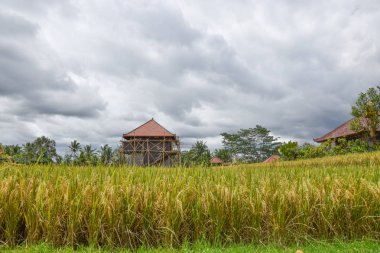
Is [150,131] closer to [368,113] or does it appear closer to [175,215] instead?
[368,113]

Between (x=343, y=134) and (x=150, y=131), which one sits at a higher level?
(x=150, y=131)

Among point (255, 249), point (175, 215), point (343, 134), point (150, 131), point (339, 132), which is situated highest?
point (150, 131)

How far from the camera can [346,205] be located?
5652 mm

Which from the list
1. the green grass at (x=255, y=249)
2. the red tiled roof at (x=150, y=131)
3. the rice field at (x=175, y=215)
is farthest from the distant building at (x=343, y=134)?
the green grass at (x=255, y=249)

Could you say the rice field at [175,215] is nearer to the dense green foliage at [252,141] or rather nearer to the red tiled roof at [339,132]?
the red tiled roof at [339,132]

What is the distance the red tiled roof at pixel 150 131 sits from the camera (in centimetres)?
3461

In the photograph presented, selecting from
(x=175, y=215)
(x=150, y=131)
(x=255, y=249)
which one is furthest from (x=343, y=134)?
(x=175, y=215)

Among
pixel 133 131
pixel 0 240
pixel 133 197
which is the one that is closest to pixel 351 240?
pixel 133 197

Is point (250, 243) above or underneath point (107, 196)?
underneath

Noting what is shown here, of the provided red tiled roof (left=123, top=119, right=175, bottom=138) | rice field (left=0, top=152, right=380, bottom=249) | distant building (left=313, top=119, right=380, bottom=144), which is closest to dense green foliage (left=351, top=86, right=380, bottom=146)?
distant building (left=313, top=119, right=380, bottom=144)

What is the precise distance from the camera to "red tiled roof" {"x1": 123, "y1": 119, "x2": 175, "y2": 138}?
34.6 meters

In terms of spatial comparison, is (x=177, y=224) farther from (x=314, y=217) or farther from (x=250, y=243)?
(x=314, y=217)

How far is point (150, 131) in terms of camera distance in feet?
118

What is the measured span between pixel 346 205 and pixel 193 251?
290cm
